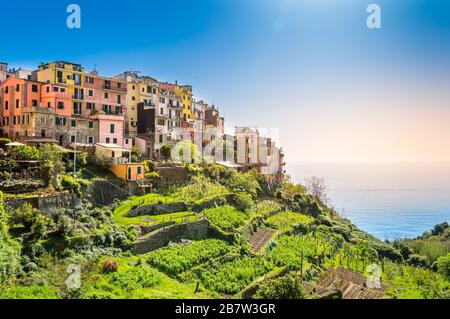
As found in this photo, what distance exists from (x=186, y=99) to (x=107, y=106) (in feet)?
50.4

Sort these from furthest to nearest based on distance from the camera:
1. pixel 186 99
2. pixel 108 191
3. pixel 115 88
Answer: pixel 186 99 → pixel 115 88 → pixel 108 191

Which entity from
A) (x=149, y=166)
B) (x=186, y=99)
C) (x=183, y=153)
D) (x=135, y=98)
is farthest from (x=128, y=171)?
(x=186, y=99)

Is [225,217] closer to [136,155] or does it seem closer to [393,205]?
[136,155]

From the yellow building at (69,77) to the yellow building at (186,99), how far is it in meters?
16.3

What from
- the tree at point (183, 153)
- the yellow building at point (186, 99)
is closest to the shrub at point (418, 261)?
the tree at point (183, 153)

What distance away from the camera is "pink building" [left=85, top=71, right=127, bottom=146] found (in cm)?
3681

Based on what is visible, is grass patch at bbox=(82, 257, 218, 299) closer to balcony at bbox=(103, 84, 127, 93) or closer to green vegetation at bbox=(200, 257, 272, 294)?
green vegetation at bbox=(200, 257, 272, 294)

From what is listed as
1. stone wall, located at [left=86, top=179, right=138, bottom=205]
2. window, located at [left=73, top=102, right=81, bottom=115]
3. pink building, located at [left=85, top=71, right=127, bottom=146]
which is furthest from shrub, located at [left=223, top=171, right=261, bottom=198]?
window, located at [left=73, top=102, right=81, bottom=115]

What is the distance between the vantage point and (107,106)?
39.6m

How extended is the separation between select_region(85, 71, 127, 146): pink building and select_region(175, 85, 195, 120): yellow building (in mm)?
11485
